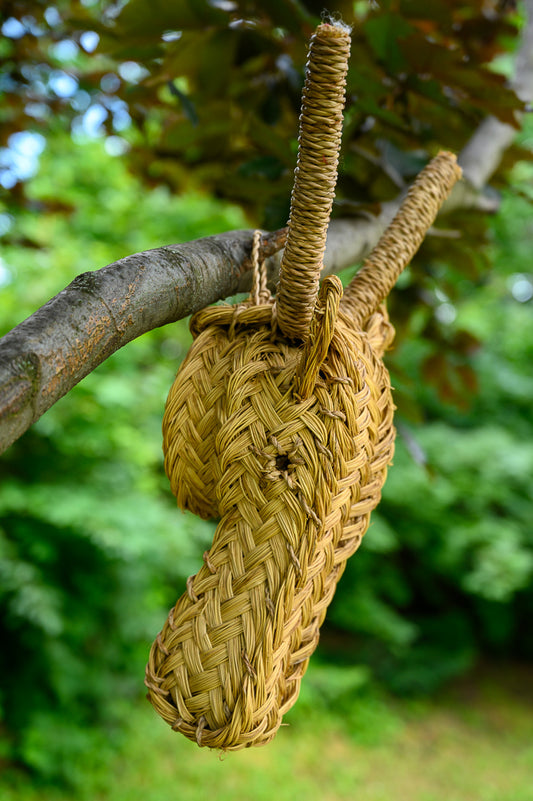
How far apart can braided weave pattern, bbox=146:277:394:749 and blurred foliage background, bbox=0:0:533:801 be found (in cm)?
41

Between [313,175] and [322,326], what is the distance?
0.12 metres

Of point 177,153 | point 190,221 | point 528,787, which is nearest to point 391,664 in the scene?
point 528,787

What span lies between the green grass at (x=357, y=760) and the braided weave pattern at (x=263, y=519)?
326cm

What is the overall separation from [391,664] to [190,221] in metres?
3.79

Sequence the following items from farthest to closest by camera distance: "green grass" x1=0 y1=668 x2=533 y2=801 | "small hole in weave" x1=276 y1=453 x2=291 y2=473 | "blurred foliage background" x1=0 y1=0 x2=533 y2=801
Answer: "green grass" x1=0 y1=668 x2=533 y2=801, "blurred foliage background" x1=0 y1=0 x2=533 y2=801, "small hole in weave" x1=276 y1=453 x2=291 y2=473

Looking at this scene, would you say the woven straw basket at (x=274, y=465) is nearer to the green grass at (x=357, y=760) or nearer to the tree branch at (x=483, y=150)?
the tree branch at (x=483, y=150)

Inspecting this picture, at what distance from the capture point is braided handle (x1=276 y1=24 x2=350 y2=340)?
46cm

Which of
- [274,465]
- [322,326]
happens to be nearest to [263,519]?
[274,465]

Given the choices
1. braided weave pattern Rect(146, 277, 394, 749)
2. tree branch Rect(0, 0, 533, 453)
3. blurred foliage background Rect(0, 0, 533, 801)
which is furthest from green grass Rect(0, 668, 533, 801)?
tree branch Rect(0, 0, 533, 453)

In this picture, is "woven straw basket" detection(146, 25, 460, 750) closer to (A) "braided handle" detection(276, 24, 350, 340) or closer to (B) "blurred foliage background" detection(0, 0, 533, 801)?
(A) "braided handle" detection(276, 24, 350, 340)

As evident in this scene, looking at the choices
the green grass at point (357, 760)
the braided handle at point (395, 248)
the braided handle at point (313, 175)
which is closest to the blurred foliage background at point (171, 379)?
the green grass at point (357, 760)

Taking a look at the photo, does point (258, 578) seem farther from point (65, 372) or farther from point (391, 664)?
point (391, 664)

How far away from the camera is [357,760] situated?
4074mm

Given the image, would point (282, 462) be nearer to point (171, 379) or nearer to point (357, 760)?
point (171, 379)
